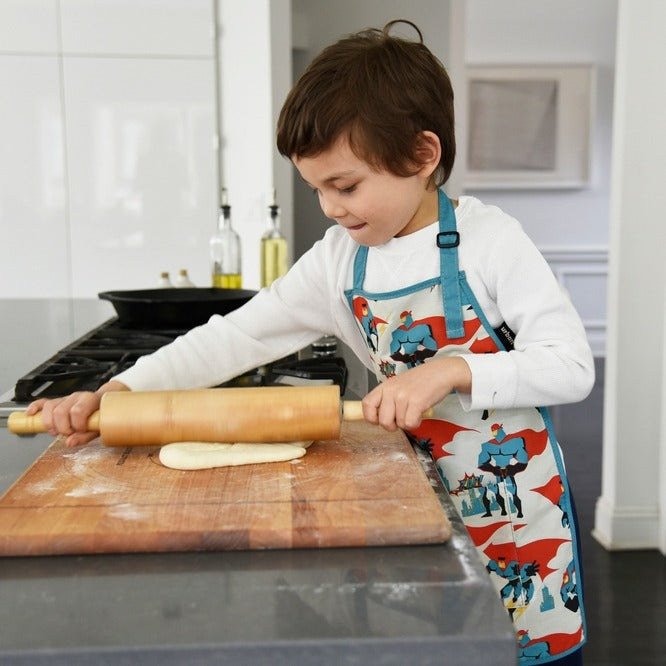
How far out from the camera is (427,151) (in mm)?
1103

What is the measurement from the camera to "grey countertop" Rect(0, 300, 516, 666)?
1.77ft

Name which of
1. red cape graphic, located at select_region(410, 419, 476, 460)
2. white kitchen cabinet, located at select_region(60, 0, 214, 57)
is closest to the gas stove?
red cape graphic, located at select_region(410, 419, 476, 460)

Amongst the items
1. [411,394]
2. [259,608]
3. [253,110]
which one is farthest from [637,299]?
[259,608]

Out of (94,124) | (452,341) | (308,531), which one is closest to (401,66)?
(452,341)

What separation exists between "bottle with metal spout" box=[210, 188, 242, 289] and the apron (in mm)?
1231

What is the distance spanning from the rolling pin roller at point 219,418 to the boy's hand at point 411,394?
0.14 ft

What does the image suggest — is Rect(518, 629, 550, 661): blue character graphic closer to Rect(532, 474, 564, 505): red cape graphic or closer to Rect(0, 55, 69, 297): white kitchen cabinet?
Rect(532, 474, 564, 505): red cape graphic

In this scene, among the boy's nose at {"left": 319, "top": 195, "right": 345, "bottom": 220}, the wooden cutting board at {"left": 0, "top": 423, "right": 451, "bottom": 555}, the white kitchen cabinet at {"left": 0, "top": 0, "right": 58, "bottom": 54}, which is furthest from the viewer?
the white kitchen cabinet at {"left": 0, "top": 0, "right": 58, "bottom": 54}

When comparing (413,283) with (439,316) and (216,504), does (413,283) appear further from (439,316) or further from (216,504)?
(216,504)

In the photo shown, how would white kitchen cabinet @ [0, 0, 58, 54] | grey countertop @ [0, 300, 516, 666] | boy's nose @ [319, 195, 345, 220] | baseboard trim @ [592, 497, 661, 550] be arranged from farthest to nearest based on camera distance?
white kitchen cabinet @ [0, 0, 58, 54]
baseboard trim @ [592, 497, 661, 550]
boy's nose @ [319, 195, 345, 220]
grey countertop @ [0, 300, 516, 666]

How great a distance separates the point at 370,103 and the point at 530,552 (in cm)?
59

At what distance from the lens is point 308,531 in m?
0.69

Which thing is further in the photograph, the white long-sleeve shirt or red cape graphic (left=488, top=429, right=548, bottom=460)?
red cape graphic (left=488, top=429, right=548, bottom=460)

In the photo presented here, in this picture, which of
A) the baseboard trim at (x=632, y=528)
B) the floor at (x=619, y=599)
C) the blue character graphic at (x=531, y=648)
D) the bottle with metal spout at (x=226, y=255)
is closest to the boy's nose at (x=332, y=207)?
the blue character graphic at (x=531, y=648)
